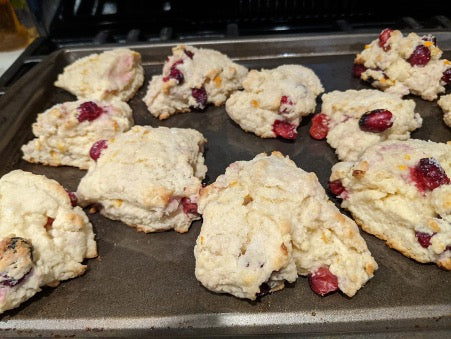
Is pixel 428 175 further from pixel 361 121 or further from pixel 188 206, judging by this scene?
pixel 188 206

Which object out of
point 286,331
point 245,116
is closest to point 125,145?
point 245,116

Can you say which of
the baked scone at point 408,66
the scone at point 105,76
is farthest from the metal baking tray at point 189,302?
the baked scone at point 408,66

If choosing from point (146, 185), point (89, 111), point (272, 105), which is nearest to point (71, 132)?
point (89, 111)

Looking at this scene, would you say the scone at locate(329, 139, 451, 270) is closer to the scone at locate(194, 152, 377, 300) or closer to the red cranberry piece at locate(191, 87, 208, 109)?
the scone at locate(194, 152, 377, 300)

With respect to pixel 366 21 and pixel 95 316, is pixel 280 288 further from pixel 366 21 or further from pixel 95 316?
pixel 366 21

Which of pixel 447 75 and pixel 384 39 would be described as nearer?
pixel 447 75

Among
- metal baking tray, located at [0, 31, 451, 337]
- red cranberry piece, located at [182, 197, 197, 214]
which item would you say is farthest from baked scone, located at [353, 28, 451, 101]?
red cranberry piece, located at [182, 197, 197, 214]

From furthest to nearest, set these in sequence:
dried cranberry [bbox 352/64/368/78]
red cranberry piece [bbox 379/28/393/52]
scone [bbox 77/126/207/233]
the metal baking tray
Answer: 1. dried cranberry [bbox 352/64/368/78]
2. red cranberry piece [bbox 379/28/393/52]
3. scone [bbox 77/126/207/233]
4. the metal baking tray
